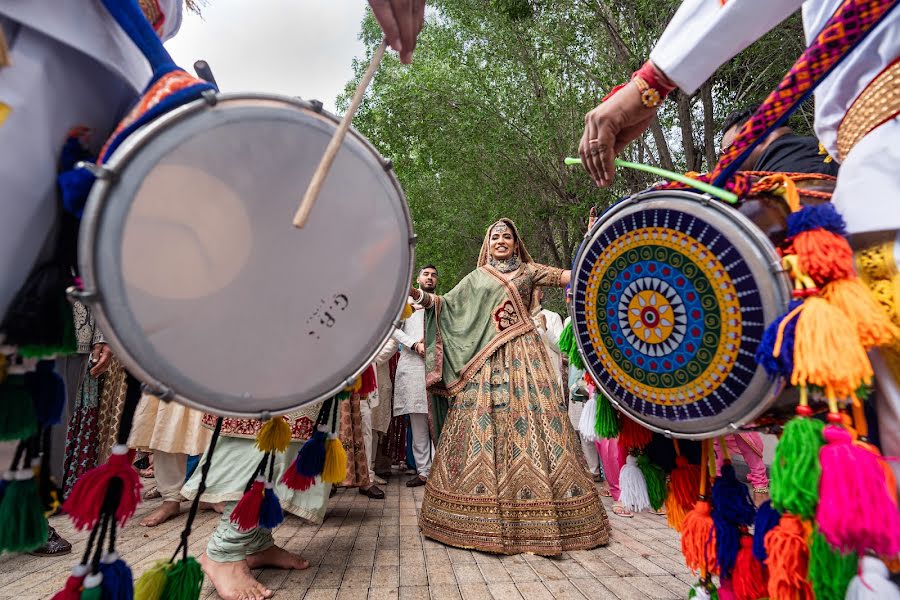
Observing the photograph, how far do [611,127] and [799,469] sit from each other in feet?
3.05

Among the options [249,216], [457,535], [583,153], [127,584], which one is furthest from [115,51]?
[457,535]

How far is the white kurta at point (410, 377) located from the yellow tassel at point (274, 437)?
424 cm

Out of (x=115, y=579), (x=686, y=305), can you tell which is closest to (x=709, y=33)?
(x=686, y=305)

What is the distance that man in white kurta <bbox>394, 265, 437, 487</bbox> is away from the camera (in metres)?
5.57

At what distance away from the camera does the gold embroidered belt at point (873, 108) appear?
2.97 feet

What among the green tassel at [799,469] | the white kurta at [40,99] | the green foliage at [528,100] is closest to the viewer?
the white kurta at [40,99]

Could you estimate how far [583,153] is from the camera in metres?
1.48

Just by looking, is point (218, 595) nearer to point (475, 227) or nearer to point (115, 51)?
point (115, 51)

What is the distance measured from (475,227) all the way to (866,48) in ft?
39.4

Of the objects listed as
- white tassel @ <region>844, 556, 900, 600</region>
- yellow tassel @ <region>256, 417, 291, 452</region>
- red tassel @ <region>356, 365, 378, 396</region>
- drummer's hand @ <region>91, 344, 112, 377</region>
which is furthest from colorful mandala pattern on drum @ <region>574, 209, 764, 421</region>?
drummer's hand @ <region>91, 344, 112, 377</region>

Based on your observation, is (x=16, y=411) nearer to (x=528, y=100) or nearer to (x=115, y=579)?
(x=115, y=579)

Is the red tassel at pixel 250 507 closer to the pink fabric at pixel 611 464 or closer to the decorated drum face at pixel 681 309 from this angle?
the decorated drum face at pixel 681 309

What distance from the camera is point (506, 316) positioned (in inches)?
140

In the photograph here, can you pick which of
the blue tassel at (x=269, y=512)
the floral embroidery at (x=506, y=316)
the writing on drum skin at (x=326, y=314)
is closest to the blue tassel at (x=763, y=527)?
the writing on drum skin at (x=326, y=314)
